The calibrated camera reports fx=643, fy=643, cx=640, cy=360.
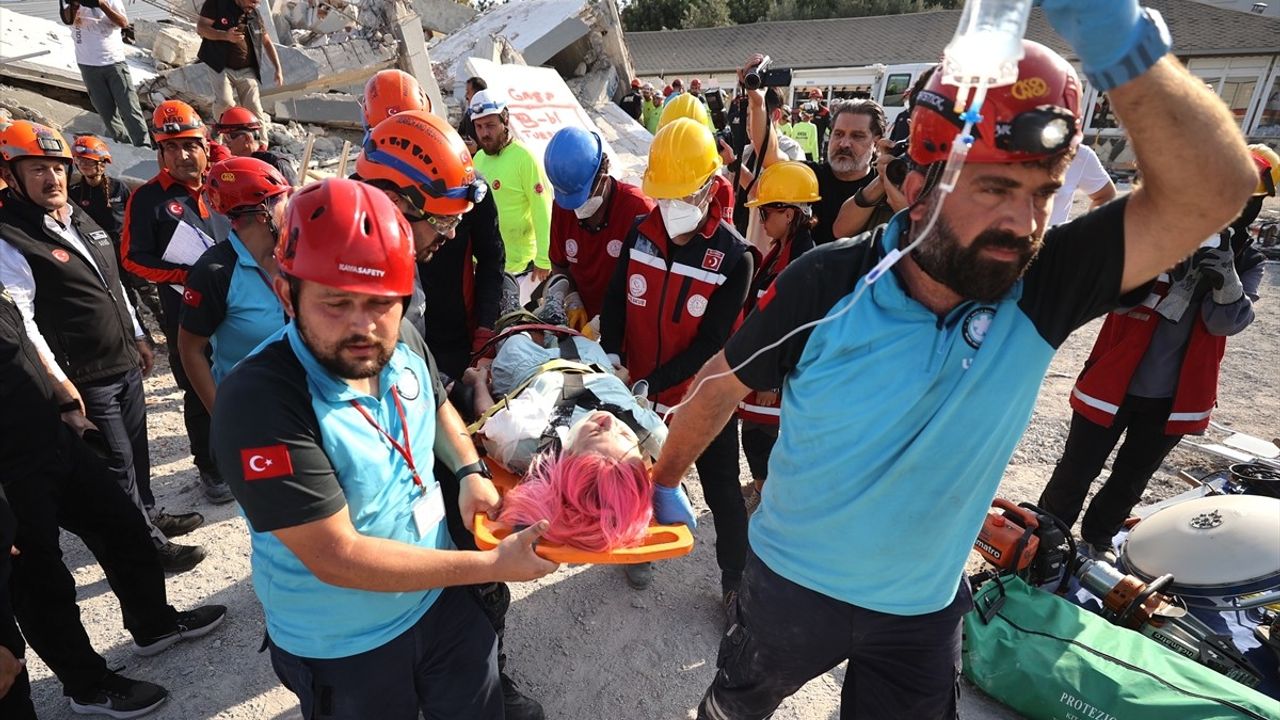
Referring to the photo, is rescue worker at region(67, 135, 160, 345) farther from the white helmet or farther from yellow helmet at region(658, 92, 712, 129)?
yellow helmet at region(658, 92, 712, 129)

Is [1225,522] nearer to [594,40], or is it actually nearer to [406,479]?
[406,479]

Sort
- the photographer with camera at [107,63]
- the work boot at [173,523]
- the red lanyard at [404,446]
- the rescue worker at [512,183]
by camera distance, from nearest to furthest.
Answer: the red lanyard at [404,446] → the work boot at [173,523] → the rescue worker at [512,183] → the photographer with camera at [107,63]

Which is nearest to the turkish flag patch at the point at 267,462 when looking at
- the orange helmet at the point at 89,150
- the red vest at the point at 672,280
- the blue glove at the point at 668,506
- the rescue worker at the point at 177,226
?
the blue glove at the point at 668,506

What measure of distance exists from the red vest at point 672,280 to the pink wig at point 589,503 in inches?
47.0

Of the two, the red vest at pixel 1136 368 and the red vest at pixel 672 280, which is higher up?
the red vest at pixel 672 280

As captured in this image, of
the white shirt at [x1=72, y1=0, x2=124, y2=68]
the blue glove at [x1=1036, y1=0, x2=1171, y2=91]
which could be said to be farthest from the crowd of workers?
the white shirt at [x1=72, y1=0, x2=124, y2=68]

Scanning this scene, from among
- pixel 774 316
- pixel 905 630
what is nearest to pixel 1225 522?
pixel 905 630

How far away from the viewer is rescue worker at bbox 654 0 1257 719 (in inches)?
53.8

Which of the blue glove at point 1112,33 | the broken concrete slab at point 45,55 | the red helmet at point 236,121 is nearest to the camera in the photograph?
the blue glove at point 1112,33

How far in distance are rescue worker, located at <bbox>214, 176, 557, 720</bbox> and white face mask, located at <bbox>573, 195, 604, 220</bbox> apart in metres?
2.04

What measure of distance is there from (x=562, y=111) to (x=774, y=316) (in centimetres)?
1069

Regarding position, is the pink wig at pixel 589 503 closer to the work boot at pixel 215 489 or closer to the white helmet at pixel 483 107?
the work boot at pixel 215 489

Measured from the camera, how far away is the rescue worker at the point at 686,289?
10.7ft

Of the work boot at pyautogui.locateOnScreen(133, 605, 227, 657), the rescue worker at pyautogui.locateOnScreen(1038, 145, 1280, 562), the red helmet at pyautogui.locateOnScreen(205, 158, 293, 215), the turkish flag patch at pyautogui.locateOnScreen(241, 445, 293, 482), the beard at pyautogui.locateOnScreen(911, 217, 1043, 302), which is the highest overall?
the beard at pyautogui.locateOnScreen(911, 217, 1043, 302)
